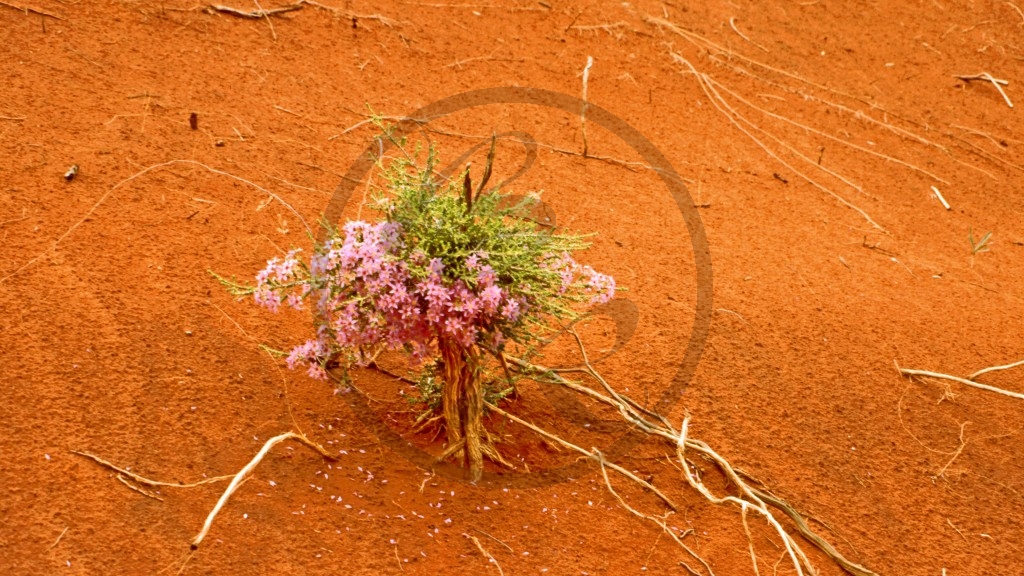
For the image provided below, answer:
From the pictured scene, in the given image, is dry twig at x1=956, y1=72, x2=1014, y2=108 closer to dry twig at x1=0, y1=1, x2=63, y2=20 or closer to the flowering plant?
the flowering plant

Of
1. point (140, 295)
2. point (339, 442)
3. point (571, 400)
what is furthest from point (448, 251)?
point (140, 295)

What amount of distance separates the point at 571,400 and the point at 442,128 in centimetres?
206

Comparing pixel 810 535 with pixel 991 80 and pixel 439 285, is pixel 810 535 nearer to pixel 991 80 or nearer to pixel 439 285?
pixel 439 285

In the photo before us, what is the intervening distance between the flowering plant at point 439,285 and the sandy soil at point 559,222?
0.94 ft

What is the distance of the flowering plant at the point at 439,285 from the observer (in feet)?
8.96

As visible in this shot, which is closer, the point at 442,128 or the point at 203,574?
the point at 203,574

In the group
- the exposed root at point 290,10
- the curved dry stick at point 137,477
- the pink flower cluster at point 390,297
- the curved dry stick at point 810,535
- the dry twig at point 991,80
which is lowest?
the curved dry stick at point 810,535

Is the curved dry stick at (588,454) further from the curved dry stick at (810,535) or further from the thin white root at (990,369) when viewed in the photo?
the thin white root at (990,369)

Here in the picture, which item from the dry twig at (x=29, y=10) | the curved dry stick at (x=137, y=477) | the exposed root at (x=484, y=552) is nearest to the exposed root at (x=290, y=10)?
the dry twig at (x=29, y=10)

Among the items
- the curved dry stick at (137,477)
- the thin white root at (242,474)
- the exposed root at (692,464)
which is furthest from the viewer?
the exposed root at (692,464)

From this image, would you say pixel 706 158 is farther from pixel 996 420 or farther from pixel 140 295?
pixel 140 295

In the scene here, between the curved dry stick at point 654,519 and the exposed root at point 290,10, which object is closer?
the curved dry stick at point 654,519

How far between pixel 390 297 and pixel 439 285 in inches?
5.1

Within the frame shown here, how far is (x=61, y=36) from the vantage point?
481cm
